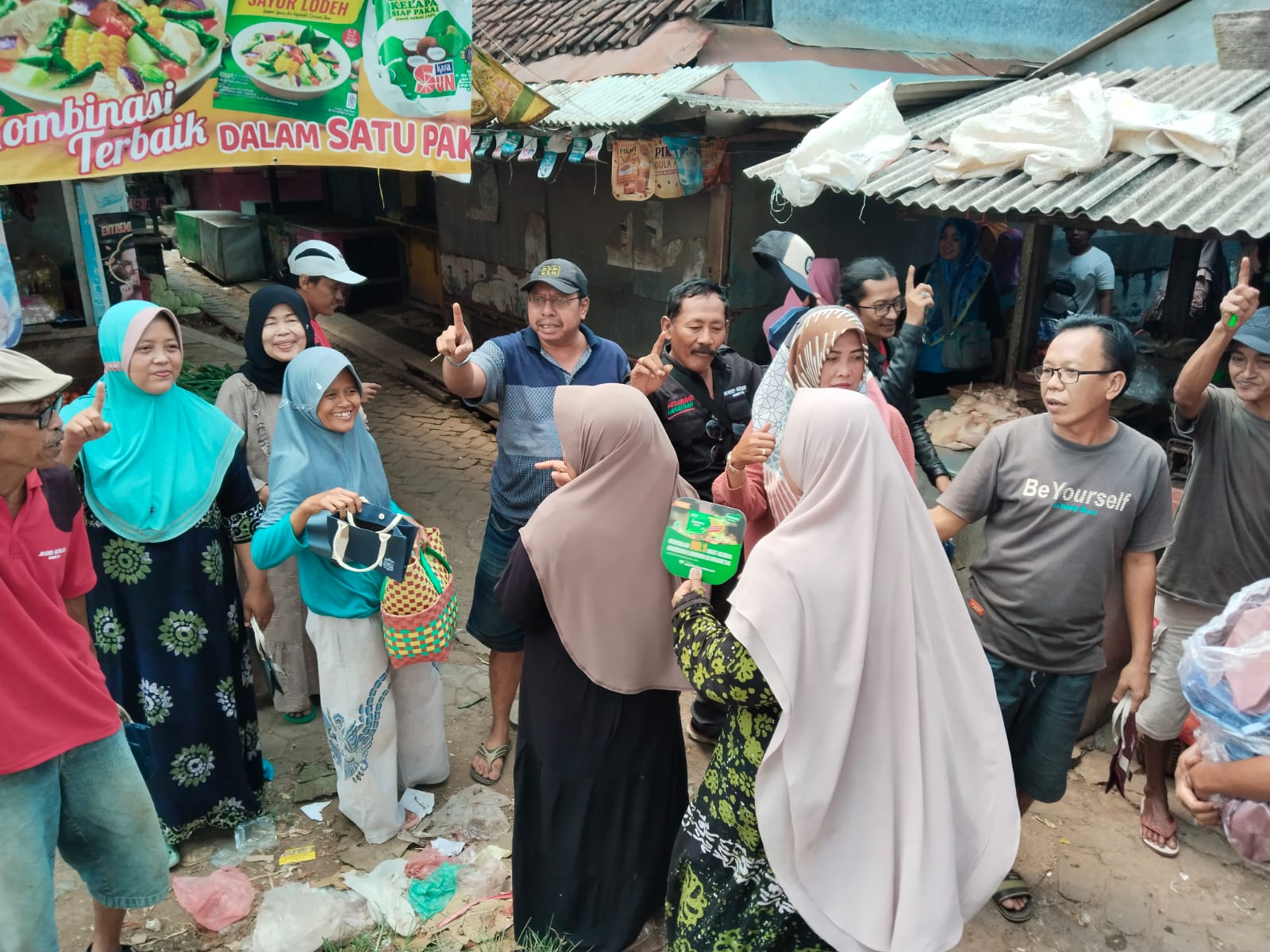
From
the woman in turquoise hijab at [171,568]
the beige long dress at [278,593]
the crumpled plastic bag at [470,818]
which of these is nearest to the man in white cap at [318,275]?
the beige long dress at [278,593]

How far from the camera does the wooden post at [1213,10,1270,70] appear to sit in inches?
206

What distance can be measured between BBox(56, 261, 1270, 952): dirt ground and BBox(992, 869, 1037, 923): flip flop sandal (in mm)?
26

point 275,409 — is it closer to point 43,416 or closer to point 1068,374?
point 43,416

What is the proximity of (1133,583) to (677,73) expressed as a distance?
5030 millimetres

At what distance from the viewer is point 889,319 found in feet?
12.6

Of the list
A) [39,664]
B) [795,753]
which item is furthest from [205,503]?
[795,753]

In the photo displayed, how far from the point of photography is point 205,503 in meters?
2.94

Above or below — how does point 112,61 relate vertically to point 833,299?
above

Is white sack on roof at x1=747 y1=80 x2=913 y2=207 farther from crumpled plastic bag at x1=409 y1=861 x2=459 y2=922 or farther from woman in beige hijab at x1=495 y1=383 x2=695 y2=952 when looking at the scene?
crumpled plastic bag at x1=409 y1=861 x2=459 y2=922

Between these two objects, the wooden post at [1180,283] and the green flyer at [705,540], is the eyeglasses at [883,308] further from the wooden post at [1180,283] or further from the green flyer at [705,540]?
the wooden post at [1180,283]

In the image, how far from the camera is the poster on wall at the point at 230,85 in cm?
359

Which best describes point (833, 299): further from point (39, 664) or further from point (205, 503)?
point (39, 664)

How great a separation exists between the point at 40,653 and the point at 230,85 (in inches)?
120

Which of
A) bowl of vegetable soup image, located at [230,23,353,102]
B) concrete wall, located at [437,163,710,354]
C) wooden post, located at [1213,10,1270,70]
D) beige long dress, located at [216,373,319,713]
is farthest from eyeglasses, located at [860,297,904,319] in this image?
wooden post, located at [1213,10,1270,70]
